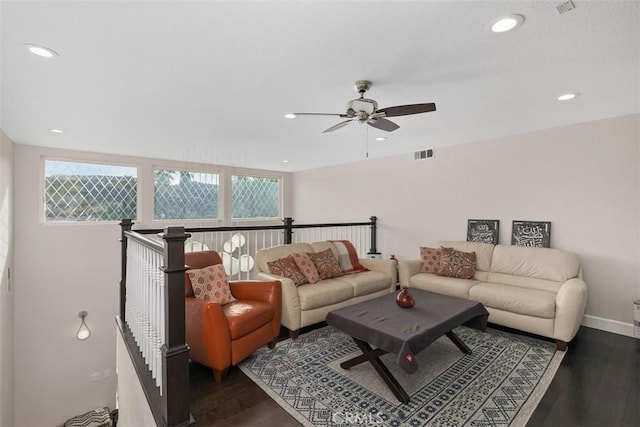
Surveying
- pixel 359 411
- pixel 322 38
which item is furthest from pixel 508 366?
pixel 322 38

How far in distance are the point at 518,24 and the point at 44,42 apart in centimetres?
297

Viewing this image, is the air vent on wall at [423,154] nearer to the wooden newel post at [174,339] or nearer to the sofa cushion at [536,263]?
the sofa cushion at [536,263]

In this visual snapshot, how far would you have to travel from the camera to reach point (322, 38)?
6.19ft

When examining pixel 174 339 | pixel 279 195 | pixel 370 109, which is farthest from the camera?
pixel 279 195

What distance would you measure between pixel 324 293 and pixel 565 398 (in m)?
2.08

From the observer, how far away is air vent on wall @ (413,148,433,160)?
4.95 metres

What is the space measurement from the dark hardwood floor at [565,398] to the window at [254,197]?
15.1ft

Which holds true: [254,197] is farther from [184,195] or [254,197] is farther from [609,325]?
[609,325]

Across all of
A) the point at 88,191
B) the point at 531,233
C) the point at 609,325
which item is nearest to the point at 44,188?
the point at 88,191

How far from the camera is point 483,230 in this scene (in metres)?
4.29

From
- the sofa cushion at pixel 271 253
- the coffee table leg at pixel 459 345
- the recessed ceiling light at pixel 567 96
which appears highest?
the recessed ceiling light at pixel 567 96

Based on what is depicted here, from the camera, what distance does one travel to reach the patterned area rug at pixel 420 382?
191 centimetres

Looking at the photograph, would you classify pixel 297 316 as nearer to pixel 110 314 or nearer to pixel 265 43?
pixel 265 43

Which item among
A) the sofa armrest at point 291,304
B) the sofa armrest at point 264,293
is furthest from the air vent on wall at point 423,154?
the sofa armrest at point 264,293
